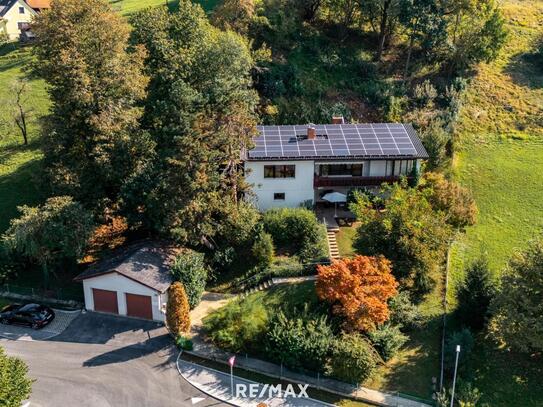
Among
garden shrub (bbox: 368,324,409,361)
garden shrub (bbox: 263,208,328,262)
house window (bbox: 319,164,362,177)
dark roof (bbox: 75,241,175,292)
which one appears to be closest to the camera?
garden shrub (bbox: 368,324,409,361)

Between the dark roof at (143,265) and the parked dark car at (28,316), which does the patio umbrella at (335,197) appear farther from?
the parked dark car at (28,316)

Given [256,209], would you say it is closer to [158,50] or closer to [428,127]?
[158,50]

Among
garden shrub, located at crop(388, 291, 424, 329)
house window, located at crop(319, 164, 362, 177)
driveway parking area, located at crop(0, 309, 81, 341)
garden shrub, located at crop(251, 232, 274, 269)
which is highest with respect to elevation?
house window, located at crop(319, 164, 362, 177)

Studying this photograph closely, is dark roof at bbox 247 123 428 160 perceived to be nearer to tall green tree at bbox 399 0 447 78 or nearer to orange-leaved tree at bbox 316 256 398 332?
orange-leaved tree at bbox 316 256 398 332

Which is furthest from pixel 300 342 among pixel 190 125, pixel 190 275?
pixel 190 125

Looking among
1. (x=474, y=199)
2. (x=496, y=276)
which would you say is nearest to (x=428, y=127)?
(x=474, y=199)

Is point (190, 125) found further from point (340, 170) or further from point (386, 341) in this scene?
point (386, 341)

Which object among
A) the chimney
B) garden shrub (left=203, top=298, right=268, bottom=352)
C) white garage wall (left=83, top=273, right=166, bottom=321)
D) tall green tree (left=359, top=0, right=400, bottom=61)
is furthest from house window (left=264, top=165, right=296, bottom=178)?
tall green tree (left=359, top=0, right=400, bottom=61)
